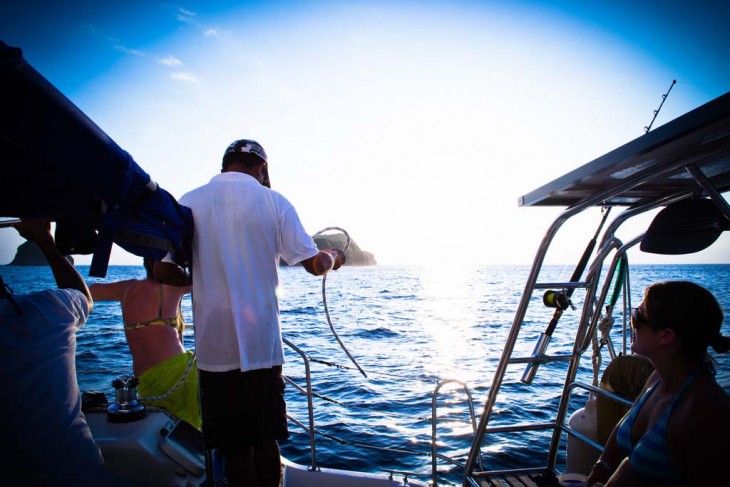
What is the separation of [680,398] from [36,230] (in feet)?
10.8

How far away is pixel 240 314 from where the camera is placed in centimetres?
211

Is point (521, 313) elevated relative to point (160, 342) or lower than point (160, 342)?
elevated

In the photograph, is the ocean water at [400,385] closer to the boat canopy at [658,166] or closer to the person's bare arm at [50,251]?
the boat canopy at [658,166]

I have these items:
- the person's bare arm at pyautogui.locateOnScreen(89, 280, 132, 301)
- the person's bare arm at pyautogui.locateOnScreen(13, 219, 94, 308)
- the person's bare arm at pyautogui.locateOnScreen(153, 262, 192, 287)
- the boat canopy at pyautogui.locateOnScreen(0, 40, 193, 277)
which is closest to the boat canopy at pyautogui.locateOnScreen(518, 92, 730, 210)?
the boat canopy at pyautogui.locateOnScreen(0, 40, 193, 277)

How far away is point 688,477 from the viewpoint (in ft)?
5.33

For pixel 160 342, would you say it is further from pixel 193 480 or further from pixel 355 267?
pixel 355 267

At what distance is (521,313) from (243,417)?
2.04 m

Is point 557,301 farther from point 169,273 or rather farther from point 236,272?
point 169,273

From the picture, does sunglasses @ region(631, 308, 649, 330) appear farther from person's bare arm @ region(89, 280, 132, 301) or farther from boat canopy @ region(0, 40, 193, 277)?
person's bare arm @ region(89, 280, 132, 301)

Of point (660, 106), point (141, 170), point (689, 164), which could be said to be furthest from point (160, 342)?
point (660, 106)

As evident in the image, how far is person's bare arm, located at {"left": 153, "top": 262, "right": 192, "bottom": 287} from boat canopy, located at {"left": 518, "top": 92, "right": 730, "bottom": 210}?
96.0 inches

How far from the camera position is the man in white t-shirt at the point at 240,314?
2.12m

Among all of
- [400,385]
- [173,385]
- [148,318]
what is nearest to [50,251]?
[173,385]

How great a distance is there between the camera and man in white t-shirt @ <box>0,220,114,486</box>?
4.48 feet
